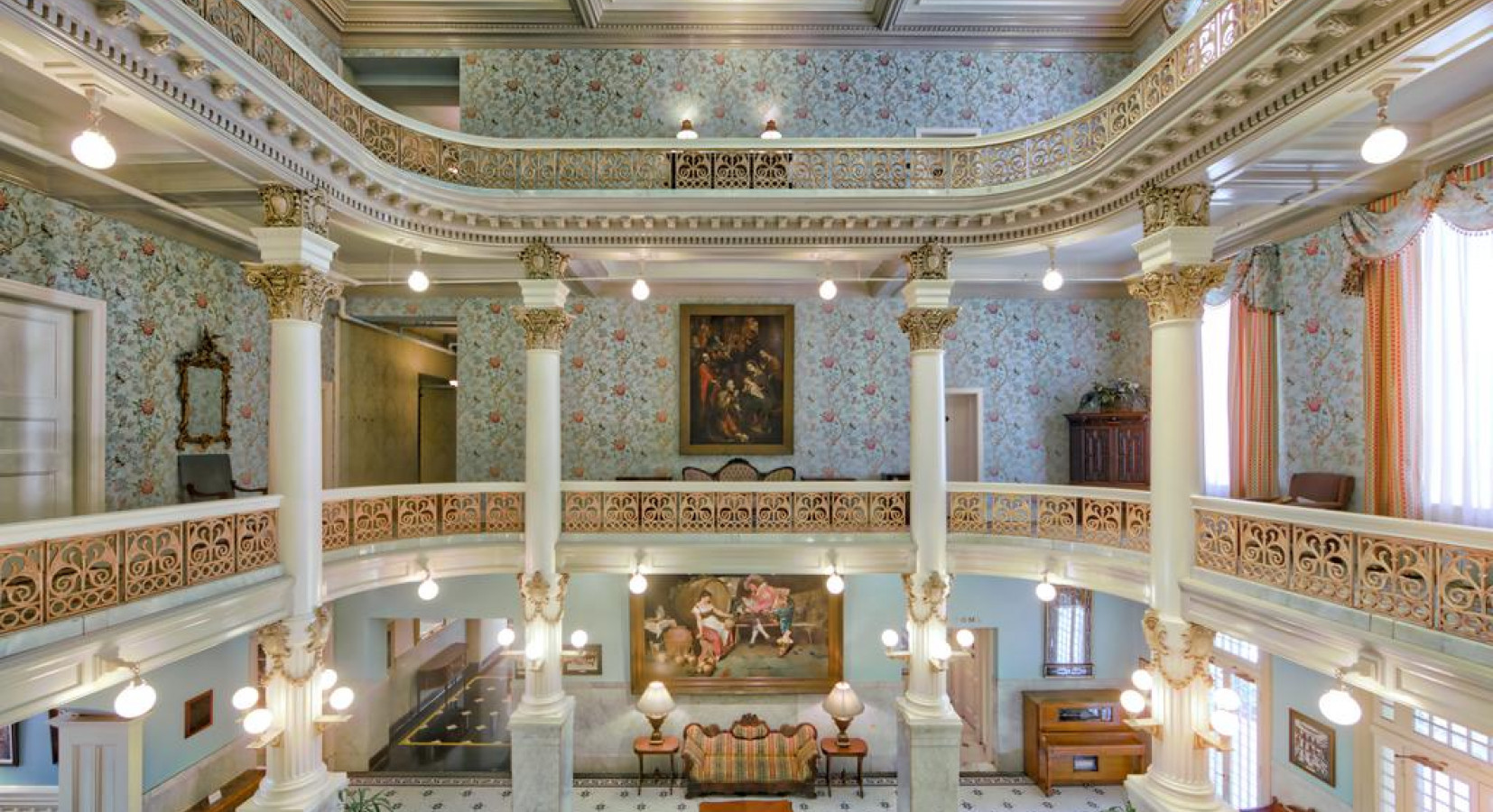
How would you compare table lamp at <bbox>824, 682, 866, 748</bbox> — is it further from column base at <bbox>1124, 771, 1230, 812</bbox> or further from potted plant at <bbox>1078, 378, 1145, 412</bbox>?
potted plant at <bbox>1078, 378, 1145, 412</bbox>

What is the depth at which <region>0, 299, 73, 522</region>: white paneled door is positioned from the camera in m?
5.84

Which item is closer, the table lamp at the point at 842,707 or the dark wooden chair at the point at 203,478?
the dark wooden chair at the point at 203,478

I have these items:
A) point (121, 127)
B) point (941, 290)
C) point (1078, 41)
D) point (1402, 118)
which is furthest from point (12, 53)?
point (1078, 41)

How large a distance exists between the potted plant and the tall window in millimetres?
3635

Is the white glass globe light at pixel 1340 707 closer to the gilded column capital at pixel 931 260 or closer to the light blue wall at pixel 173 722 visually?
the gilded column capital at pixel 931 260

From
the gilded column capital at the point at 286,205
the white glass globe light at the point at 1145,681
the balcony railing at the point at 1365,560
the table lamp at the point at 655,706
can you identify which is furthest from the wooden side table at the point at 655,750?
the gilded column capital at the point at 286,205

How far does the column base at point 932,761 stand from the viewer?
7191 millimetres

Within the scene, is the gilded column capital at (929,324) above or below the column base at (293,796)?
above

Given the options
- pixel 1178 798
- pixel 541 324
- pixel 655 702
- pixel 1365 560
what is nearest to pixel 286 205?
pixel 541 324

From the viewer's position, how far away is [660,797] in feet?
30.2

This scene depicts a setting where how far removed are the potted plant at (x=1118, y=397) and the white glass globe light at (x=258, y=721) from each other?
10647 mm

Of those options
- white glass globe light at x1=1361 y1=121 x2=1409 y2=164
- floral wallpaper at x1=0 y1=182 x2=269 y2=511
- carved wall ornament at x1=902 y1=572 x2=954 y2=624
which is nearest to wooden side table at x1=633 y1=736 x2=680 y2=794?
carved wall ornament at x1=902 y1=572 x2=954 y2=624

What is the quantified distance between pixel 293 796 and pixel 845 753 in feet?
22.9

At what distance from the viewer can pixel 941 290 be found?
7.39 meters
